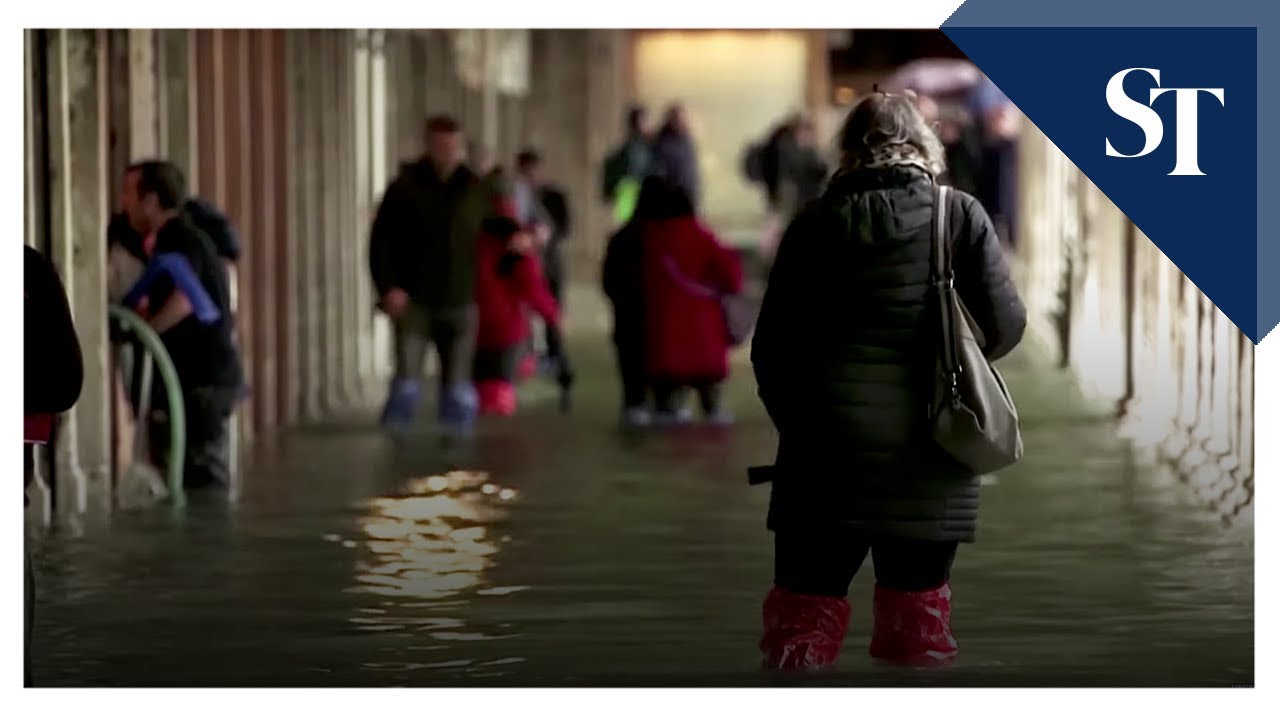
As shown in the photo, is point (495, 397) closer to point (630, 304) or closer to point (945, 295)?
point (630, 304)

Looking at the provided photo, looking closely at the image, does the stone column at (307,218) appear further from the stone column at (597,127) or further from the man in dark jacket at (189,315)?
the stone column at (597,127)

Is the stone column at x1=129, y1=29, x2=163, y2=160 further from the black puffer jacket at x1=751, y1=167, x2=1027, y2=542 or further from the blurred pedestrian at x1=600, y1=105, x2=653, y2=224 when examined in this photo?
the blurred pedestrian at x1=600, y1=105, x2=653, y2=224

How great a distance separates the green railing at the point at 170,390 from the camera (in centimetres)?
1298

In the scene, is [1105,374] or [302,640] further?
[1105,374]

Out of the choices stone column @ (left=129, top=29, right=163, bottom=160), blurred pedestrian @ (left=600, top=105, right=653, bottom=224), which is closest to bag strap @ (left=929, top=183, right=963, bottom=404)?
stone column @ (left=129, top=29, right=163, bottom=160)

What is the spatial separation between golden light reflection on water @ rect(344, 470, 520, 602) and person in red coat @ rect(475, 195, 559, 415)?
306cm

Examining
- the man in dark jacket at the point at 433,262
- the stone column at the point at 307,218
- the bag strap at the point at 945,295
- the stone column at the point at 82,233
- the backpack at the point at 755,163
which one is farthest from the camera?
the backpack at the point at 755,163

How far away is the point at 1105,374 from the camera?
62.6 feet

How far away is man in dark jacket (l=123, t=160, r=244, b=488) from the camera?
13164 mm

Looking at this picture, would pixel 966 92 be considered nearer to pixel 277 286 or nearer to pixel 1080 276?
pixel 1080 276

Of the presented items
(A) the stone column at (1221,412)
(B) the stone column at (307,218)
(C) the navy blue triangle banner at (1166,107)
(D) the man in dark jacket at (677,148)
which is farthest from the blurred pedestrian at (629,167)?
(C) the navy blue triangle banner at (1166,107)

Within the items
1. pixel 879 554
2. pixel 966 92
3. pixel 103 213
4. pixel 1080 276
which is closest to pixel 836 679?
pixel 879 554

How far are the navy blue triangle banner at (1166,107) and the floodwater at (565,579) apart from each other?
1215 millimetres

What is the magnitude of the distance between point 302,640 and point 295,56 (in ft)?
27.6
